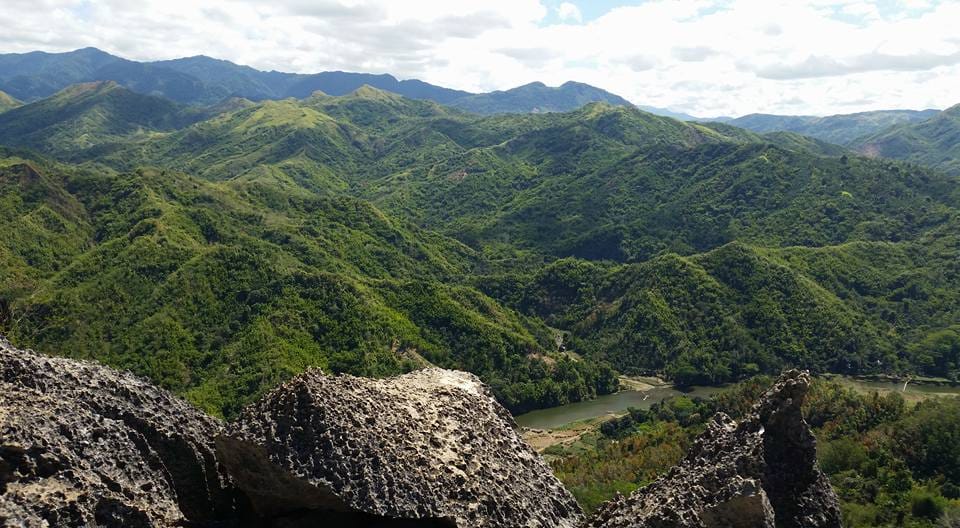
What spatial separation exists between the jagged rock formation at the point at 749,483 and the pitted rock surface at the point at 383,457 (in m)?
2.86

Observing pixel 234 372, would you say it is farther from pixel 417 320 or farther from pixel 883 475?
pixel 883 475

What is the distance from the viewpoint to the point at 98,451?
14.7 metres

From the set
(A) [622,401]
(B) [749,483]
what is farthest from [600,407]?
(B) [749,483]

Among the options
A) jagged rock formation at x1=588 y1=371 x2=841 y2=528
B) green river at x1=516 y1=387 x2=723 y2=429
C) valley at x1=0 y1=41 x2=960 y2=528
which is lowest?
green river at x1=516 y1=387 x2=723 y2=429

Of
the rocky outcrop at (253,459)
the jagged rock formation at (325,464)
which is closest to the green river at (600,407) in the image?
the jagged rock formation at (325,464)

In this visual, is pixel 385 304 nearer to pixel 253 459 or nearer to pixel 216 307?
pixel 216 307

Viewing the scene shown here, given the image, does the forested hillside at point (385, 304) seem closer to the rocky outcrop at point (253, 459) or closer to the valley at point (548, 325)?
the valley at point (548, 325)

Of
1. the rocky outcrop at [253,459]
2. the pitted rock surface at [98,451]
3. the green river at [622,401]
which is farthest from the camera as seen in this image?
the green river at [622,401]

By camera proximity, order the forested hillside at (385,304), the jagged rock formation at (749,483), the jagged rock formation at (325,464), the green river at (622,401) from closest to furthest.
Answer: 1. the jagged rock formation at (325,464)
2. the jagged rock formation at (749,483)
3. the forested hillside at (385,304)
4. the green river at (622,401)

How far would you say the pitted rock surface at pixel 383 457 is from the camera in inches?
577

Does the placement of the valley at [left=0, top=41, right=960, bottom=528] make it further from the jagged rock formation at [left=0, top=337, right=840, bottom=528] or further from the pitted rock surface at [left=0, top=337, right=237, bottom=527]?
the pitted rock surface at [left=0, top=337, right=237, bottom=527]

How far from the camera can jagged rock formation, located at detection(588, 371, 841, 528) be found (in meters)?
15.1

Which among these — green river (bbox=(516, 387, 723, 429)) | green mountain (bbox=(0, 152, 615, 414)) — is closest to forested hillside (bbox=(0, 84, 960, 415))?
green mountain (bbox=(0, 152, 615, 414))

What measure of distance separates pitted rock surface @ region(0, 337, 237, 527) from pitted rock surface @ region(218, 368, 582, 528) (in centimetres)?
212
